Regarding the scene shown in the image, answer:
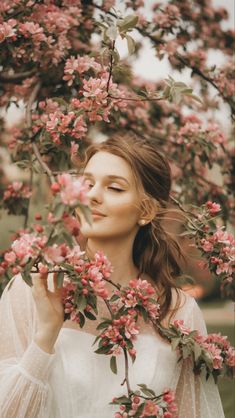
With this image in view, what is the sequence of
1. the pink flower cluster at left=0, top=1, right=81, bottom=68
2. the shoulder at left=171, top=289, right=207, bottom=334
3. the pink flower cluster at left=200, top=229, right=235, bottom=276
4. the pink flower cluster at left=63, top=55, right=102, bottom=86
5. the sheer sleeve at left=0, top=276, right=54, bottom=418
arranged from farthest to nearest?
1. the pink flower cluster at left=0, top=1, right=81, bottom=68
2. the pink flower cluster at left=63, top=55, right=102, bottom=86
3. the shoulder at left=171, top=289, right=207, bottom=334
4. the pink flower cluster at left=200, top=229, right=235, bottom=276
5. the sheer sleeve at left=0, top=276, right=54, bottom=418

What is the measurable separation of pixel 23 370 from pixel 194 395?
2.36 feet

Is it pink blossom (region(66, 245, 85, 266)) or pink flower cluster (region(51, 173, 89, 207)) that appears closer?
pink flower cluster (region(51, 173, 89, 207))

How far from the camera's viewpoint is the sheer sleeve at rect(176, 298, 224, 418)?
2459 millimetres

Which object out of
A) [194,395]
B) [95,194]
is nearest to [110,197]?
[95,194]

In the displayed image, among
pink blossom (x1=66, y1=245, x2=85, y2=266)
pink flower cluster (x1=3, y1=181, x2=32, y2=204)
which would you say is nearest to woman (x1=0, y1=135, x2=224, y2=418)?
pink blossom (x1=66, y1=245, x2=85, y2=266)

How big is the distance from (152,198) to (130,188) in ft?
0.50

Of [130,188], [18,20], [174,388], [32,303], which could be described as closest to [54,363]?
[32,303]

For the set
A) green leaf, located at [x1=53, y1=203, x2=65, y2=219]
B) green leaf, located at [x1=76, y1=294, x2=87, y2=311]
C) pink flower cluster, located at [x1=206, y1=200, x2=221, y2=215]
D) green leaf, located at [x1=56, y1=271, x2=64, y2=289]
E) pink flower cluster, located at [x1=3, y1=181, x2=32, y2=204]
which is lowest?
→ pink flower cluster, located at [x1=3, y1=181, x2=32, y2=204]

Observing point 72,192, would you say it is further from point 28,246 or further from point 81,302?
point 81,302

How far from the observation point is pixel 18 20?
2.83 m

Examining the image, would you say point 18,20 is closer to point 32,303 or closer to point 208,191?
point 32,303

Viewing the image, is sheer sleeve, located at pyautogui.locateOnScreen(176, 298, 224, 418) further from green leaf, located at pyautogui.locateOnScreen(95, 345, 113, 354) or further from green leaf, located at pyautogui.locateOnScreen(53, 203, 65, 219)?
green leaf, located at pyautogui.locateOnScreen(53, 203, 65, 219)

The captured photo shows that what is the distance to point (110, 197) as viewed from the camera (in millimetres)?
2271

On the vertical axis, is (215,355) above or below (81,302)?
below
